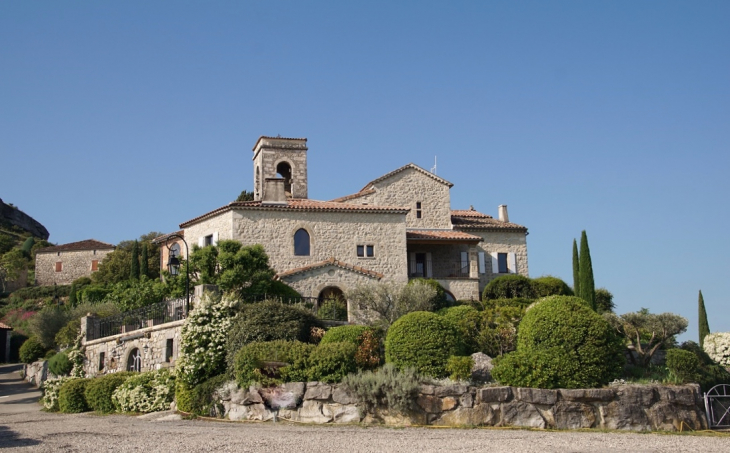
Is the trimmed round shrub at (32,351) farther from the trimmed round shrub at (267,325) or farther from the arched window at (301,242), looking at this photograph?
the trimmed round shrub at (267,325)

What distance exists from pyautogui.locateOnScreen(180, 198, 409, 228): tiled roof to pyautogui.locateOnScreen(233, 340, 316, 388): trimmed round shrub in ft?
51.2

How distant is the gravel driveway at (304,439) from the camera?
43.1 feet

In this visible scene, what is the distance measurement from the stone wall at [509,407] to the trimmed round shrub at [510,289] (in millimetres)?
17149

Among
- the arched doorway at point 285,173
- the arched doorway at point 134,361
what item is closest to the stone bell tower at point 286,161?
the arched doorway at point 285,173

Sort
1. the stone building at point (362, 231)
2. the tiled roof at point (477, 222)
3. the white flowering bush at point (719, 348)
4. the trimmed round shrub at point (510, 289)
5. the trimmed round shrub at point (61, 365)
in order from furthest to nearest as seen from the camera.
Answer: the tiled roof at point (477, 222)
the trimmed round shrub at point (510, 289)
the stone building at point (362, 231)
the trimmed round shrub at point (61, 365)
the white flowering bush at point (719, 348)

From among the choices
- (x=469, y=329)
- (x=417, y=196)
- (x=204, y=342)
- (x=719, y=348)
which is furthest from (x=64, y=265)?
(x=719, y=348)

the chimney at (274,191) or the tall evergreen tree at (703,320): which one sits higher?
the chimney at (274,191)

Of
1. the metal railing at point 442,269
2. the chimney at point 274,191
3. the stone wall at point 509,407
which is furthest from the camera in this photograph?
the metal railing at point 442,269

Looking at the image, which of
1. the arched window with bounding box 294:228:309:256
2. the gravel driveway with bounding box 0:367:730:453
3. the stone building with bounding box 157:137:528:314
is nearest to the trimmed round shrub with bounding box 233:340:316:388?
the gravel driveway with bounding box 0:367:730:453

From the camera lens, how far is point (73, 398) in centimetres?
2473

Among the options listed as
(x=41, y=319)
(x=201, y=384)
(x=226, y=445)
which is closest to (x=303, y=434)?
(x=226, y=445)

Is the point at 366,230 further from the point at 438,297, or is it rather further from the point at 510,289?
the point at 510,289

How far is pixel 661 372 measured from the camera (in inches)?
857

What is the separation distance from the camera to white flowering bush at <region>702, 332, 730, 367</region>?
29777mm
